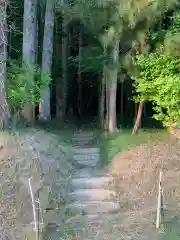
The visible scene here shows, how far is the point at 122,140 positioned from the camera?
40.3 ft

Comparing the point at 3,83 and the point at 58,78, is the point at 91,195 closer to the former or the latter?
the point at 3,83

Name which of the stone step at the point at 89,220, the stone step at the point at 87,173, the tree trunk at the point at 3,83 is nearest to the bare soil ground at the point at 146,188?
the stone step at the point at 89,220

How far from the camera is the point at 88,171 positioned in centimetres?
1029

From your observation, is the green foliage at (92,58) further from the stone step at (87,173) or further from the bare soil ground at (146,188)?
the stone step at (87,173)

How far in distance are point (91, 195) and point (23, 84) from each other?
4.09 meters

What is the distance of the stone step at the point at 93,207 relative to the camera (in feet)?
26.3

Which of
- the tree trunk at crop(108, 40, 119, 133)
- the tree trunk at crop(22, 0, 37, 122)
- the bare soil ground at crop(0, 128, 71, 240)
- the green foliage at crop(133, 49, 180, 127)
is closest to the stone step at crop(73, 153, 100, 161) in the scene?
the bare soil ground at crop(0, 128, 71, 240)

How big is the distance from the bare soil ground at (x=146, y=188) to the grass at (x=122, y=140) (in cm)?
39

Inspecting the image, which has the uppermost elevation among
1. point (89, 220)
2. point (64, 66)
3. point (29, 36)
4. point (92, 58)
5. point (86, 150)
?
point (29, 36)

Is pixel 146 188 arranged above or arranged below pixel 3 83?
below

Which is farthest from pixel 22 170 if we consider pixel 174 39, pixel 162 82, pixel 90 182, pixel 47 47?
pixel 47 47

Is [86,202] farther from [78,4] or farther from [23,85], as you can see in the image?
[78,4]

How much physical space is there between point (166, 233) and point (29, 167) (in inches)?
126

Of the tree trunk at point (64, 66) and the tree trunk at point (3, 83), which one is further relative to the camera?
the tree trunk at point (64, 66)
